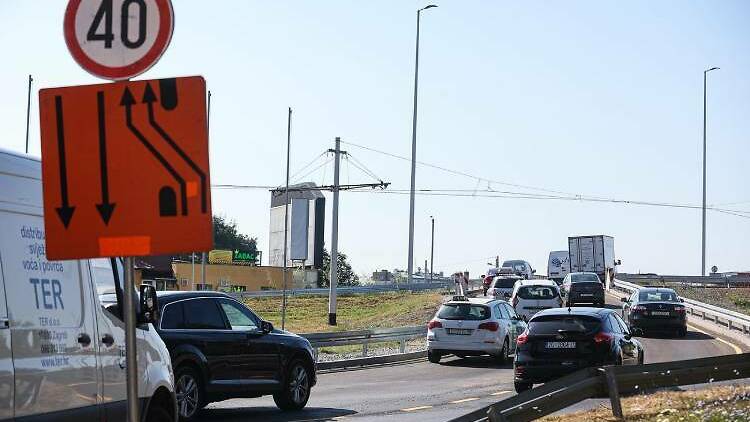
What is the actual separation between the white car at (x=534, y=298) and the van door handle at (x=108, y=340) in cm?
2910

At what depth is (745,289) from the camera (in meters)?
66.3

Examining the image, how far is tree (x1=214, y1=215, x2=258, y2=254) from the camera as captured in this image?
6206 inches

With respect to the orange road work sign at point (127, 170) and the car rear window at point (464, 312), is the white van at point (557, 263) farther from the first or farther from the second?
the orange road work sign at point (127, 170)

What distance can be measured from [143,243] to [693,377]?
32.8 ft

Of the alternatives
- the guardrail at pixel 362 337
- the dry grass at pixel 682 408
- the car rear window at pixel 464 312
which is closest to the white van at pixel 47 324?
the dry grass at pixel 682 408

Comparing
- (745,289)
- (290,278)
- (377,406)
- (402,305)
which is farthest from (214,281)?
(377,406)

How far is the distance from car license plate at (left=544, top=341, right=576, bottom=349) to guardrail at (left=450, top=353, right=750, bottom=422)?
15.2 feet

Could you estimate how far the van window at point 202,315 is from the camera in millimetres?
14664

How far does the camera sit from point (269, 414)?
15641 mm

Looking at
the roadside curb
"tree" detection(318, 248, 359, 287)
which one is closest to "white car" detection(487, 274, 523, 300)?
the roadside curb

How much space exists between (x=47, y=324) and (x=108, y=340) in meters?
0.99

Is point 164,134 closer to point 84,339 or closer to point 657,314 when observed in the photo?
point 84,339

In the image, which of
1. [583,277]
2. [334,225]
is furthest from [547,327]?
[583,277]

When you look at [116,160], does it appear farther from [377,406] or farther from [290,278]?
[290,278]
